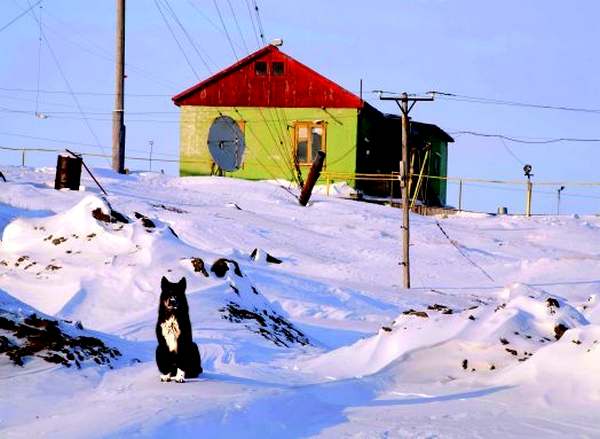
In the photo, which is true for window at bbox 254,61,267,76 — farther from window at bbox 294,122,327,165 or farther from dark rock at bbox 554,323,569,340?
dark rock at bbox 554,323,569,340

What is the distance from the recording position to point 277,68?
4381cm

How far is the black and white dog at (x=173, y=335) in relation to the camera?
9984mm

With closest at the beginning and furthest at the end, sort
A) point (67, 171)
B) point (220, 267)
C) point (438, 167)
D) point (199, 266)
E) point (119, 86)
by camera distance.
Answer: point (199, 266)
point (220, 267)
point (67, 171)
point (119, 86)
point (438, 167)

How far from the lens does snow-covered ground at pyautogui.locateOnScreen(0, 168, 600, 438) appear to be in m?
8.92

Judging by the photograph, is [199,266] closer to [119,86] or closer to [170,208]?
[170,208]

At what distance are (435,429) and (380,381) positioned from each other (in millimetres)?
3097

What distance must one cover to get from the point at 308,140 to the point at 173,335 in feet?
110

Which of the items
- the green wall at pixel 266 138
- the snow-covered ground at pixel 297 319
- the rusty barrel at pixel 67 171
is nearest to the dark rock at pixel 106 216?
the snow-covered ground at pixel 297 319

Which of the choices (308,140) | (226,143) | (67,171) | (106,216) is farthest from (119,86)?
(106,216)

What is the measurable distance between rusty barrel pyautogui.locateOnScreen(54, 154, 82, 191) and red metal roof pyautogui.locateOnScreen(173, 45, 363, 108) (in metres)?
16.1

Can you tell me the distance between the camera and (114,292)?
17172 millimetres

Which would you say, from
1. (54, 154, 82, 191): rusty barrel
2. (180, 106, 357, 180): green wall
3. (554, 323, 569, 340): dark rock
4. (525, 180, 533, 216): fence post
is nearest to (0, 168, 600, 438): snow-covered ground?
(554, 323, 569, 340): dark rock

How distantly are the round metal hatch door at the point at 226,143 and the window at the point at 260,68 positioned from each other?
104 inches

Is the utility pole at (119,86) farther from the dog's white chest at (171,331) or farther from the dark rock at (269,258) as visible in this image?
the dog's white chest at (171,331)
